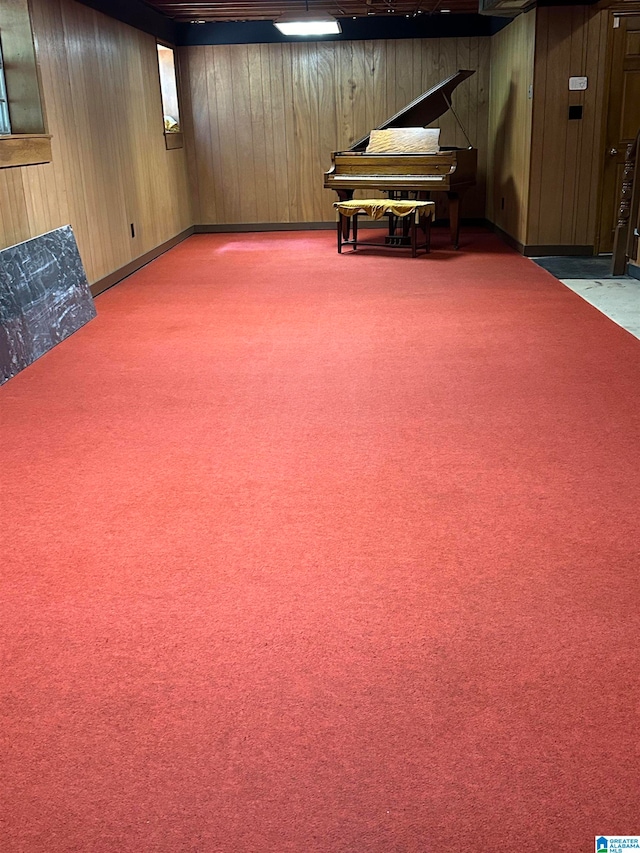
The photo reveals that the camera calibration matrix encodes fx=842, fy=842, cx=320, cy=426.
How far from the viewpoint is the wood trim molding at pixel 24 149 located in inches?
187

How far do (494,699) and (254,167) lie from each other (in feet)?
29.6

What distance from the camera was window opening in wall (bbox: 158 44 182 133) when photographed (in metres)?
8.98

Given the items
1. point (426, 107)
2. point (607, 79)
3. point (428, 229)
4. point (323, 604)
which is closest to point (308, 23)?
point (426, 107)

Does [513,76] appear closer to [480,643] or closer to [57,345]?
[57,345]

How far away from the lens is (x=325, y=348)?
15.2ft

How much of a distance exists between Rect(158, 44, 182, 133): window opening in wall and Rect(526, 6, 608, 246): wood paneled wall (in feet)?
12.9

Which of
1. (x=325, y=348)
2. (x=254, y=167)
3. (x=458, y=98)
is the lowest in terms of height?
(x=325, y=348)

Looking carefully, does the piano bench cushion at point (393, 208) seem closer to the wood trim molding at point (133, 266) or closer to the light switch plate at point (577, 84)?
the light switch plate at point (577, 84)

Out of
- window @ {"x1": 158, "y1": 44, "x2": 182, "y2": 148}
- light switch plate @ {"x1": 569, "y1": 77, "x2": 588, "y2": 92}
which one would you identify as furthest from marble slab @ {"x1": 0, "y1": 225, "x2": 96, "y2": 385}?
light switch plate @ {"x1": 569, "y1": 77, "x2": 588, "y2": 92}

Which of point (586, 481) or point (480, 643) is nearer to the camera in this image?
point (480, 643)

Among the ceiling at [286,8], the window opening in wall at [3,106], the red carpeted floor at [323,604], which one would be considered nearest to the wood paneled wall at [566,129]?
the ceiling at [286,8]

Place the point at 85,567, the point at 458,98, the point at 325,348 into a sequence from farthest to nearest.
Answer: the point at 458,98
the point at 325,348
the point at 85,567

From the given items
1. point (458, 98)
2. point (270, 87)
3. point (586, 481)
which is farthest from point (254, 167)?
point (586, 481)

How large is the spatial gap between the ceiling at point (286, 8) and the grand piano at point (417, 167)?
105 centimetres
